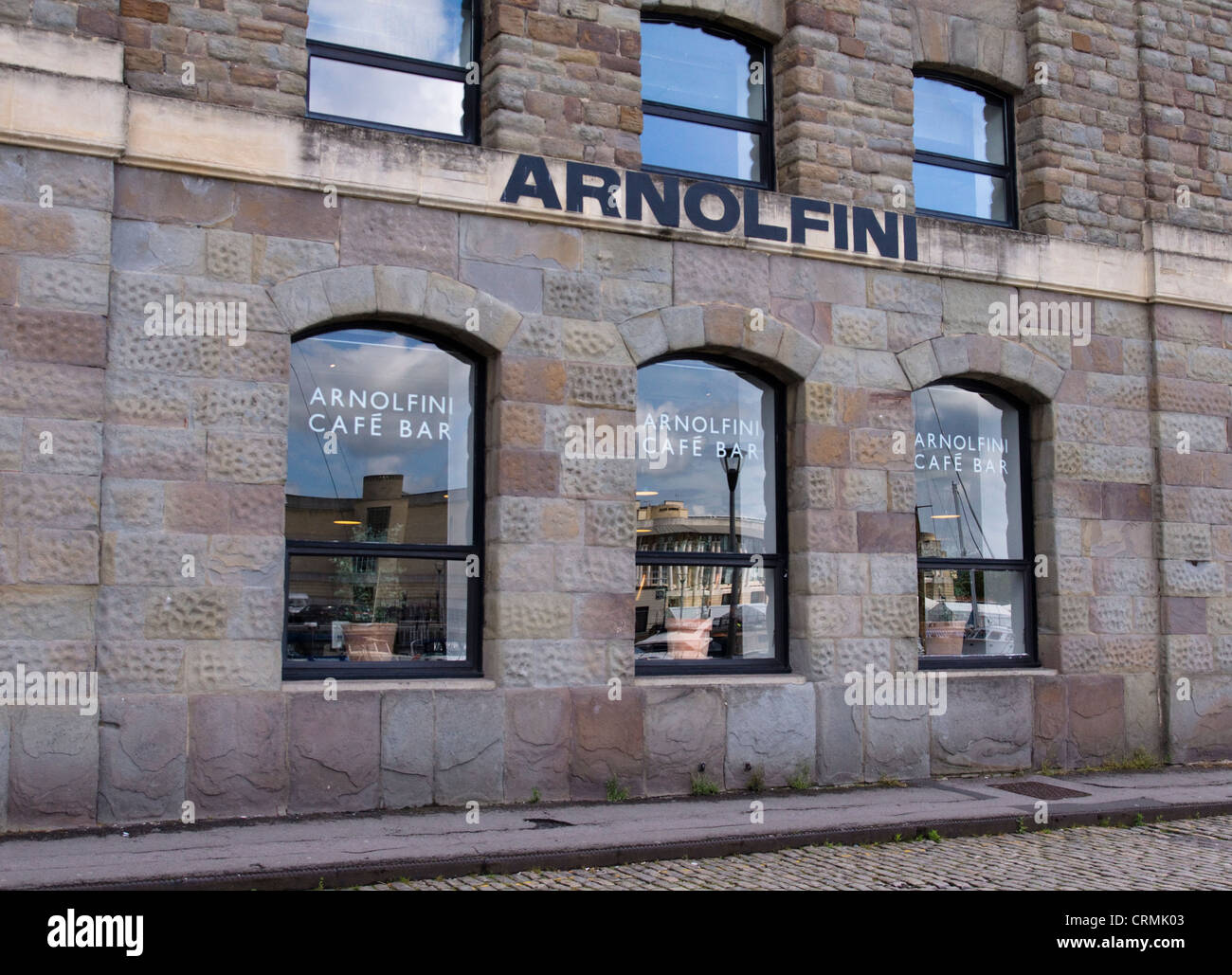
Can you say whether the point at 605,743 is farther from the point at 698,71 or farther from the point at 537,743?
the point at 698,71

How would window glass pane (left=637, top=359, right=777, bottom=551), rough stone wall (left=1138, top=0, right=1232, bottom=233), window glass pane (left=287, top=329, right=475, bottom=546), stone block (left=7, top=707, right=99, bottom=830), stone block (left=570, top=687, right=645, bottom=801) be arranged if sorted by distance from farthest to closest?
rough stone wall (left=1138, top=0, right=1232, bottom=233)
window glass pane (left=637, top=359, right=777, bottom=551)
stone block (left=570, top=687, right=645, bottom=801)
window glass pane (left=287, top=329, right=475, bottom=546)
stone block (left=7, top=707, right=99, bottom=830)

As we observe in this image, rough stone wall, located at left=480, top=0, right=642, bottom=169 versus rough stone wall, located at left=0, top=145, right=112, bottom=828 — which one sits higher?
rough stone wall, located at left=480, top=0, right=642, bottom=169

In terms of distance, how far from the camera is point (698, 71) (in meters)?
11.0

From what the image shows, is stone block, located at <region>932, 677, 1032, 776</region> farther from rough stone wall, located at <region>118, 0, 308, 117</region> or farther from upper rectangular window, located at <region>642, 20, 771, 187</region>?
rough stone wall, located at <region>118, 0, 308, 117</region>

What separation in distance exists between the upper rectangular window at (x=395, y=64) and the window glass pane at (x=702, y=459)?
2.50 m

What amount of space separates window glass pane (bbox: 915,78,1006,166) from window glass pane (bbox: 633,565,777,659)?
4314 millimetres

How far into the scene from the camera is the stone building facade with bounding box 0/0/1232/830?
27.1 feet

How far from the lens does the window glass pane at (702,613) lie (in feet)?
33.6

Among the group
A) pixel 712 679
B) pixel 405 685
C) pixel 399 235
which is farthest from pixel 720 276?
pixel 405 685

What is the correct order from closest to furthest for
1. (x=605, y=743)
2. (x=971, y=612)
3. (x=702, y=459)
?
(x=605, y=743) → (x=702, y=459) → (x=971, y=612)

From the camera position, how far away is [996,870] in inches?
297

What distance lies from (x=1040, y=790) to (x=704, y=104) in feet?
20.0

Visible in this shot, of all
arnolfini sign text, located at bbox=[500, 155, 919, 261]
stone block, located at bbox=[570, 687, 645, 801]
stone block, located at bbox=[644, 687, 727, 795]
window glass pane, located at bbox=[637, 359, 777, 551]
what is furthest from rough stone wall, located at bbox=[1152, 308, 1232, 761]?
stone block, located at bbox=[570, 687, 645, 801]
